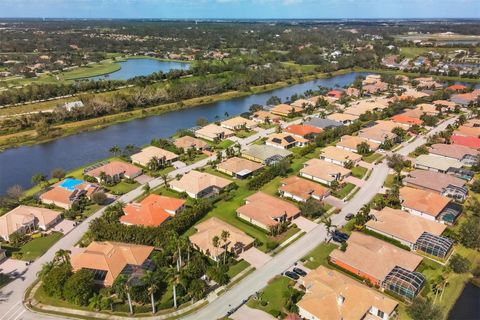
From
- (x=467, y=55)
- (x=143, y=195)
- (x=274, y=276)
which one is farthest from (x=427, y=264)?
(x=467, y=55)

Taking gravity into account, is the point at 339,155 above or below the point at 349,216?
above

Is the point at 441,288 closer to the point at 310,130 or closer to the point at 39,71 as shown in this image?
the point at 310,130

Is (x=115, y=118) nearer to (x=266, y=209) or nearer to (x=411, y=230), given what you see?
(x=266, y=209)

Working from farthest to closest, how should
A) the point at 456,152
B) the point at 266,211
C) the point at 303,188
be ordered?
the point at 456,152, the point at 303,188, the point at 266,211

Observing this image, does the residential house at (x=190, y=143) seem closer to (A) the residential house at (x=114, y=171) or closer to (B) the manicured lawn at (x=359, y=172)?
(A) the residential house at (x=114, y=171)

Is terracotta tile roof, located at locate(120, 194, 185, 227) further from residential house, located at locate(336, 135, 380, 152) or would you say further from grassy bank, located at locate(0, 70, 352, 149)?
grassy bank, located at locate(0, 70, 352, 149)

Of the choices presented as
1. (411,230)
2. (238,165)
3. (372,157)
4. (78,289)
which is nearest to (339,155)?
(372,157)

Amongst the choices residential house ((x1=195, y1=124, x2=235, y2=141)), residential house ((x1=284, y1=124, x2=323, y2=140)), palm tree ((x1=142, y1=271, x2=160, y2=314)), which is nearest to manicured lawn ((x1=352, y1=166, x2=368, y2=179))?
residential house ((x1=284, y1=124, x2=323, y2=140))
